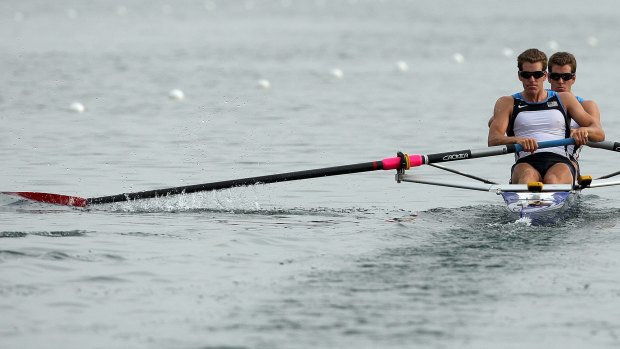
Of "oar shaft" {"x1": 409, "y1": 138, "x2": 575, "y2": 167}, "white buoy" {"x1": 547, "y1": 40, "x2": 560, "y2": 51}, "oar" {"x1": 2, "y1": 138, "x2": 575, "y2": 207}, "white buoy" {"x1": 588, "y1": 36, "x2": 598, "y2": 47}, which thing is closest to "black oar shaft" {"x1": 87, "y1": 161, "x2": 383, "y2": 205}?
"oar" {"x1": 2, "y1": 138, "x2": 575, "y2": 207}

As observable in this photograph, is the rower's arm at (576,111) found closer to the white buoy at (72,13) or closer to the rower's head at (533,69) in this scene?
the rower's head at (533,69)

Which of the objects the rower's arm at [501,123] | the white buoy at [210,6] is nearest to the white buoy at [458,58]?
the rower's arm at [501,123]

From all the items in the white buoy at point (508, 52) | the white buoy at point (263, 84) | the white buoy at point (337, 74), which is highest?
the white buoy at point (508, 52)

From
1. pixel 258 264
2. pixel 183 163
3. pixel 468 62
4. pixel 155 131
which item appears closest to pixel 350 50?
pixel 468 62

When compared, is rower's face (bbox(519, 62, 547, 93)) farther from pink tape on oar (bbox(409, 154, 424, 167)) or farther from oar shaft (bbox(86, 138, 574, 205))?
pink tape on oar (bbox(409, 154, 424, 167))

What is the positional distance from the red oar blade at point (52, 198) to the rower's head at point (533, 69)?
4.00 metres

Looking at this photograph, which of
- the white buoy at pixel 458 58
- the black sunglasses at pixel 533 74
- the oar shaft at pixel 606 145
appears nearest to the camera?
the black sunglasses at pixel 533 74

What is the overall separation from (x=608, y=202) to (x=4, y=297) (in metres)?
6.23

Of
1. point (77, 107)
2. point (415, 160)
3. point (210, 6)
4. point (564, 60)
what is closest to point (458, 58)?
point (77, 107)

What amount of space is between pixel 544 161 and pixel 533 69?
0.83 meters

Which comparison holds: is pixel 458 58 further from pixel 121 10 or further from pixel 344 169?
pixel 121 10

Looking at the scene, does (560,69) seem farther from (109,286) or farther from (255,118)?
(255,118)

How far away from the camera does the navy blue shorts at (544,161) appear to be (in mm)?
10742

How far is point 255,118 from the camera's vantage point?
1945cm
